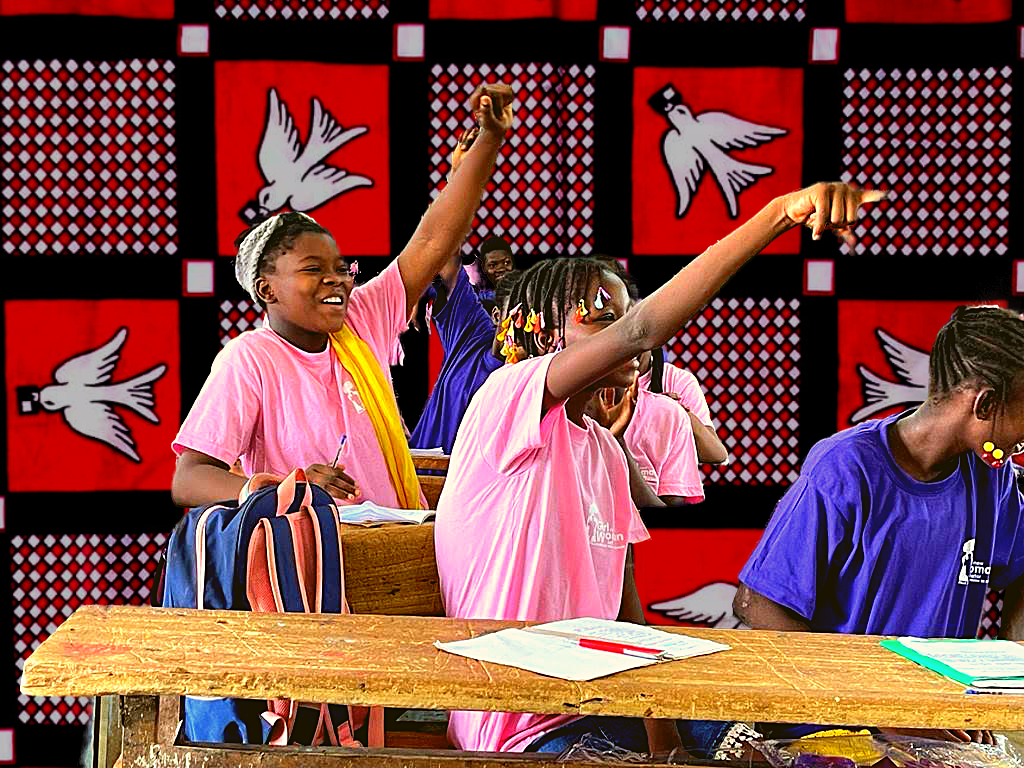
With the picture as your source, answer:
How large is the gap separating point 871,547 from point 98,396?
242 cm

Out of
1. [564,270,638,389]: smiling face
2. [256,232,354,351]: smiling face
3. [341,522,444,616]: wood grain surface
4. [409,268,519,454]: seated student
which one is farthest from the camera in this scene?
[409,268,519,454]: seated student

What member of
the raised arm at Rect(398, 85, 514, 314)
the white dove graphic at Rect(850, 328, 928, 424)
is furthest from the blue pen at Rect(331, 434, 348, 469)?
the white dove graphic at Rect(850, 328, 928, 424)

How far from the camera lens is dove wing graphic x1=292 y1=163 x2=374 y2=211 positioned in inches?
150

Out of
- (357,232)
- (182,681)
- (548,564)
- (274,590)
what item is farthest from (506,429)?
(357,232)

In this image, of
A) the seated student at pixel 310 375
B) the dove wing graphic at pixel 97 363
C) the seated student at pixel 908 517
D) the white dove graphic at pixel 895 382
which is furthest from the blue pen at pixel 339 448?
the white dove graphic at pixel 895 382

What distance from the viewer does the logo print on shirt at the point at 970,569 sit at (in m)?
2.19

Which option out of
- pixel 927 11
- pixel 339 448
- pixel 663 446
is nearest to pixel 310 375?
pixel 339 448

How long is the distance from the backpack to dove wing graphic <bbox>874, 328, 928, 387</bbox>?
2388 mm

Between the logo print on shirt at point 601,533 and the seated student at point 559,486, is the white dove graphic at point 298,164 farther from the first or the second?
the logo print on shirt at point 601,533

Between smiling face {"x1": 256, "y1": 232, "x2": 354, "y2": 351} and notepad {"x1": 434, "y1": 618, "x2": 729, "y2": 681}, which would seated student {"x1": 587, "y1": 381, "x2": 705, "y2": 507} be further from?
notepad {"x1": 434, "y1": 618, "x2": 729, "y2": 681}

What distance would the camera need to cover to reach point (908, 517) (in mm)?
2146

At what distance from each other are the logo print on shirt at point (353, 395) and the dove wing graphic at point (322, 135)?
48.3 inches

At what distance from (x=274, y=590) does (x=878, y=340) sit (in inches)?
97.7

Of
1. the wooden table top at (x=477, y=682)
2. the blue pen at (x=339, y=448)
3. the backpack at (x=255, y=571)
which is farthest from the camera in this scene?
the blue pen at (x=339, y=448)
